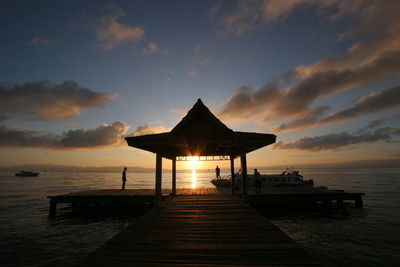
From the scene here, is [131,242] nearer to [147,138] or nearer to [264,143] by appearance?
[147,138]

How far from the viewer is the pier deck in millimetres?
4793

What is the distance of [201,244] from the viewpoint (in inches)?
228

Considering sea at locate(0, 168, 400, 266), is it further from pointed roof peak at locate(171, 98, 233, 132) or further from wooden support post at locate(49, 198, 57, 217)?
pointed roof peak at locate(171, 98, 233, 132)

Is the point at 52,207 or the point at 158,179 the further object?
the point at 52,207

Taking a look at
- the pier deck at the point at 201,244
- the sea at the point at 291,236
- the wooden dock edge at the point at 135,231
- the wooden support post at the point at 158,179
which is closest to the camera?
the pier deck at the point at 201,244

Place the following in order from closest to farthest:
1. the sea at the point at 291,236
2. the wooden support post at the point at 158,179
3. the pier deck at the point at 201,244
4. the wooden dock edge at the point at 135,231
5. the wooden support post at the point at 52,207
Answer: the pier deck at the point at 201,244
the wooden dock edge at the point at 135,231
the sea at the point at 291,236
the wooden support post at the point at 158,179
the wooden support post at the point at 52,207

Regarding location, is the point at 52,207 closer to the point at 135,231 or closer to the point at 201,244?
the point at 135,231

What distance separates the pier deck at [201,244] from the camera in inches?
189

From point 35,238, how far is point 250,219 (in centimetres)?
1371

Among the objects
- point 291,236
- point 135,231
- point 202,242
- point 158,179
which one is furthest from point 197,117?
point 291,236

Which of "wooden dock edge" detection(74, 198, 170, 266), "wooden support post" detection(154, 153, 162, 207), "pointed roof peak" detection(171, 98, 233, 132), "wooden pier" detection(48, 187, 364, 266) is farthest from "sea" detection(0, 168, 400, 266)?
"pointed roof peak" detection(171, 98, 233, 132)

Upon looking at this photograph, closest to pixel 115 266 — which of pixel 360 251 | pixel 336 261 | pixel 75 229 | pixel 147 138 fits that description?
pixel 147 138

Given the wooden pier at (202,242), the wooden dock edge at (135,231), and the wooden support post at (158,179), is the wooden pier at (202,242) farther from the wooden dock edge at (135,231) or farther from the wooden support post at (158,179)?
the wooden support post at (158,179)

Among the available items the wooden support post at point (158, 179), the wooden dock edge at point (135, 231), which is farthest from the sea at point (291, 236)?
the wooden dock edge at point (135, 231)
